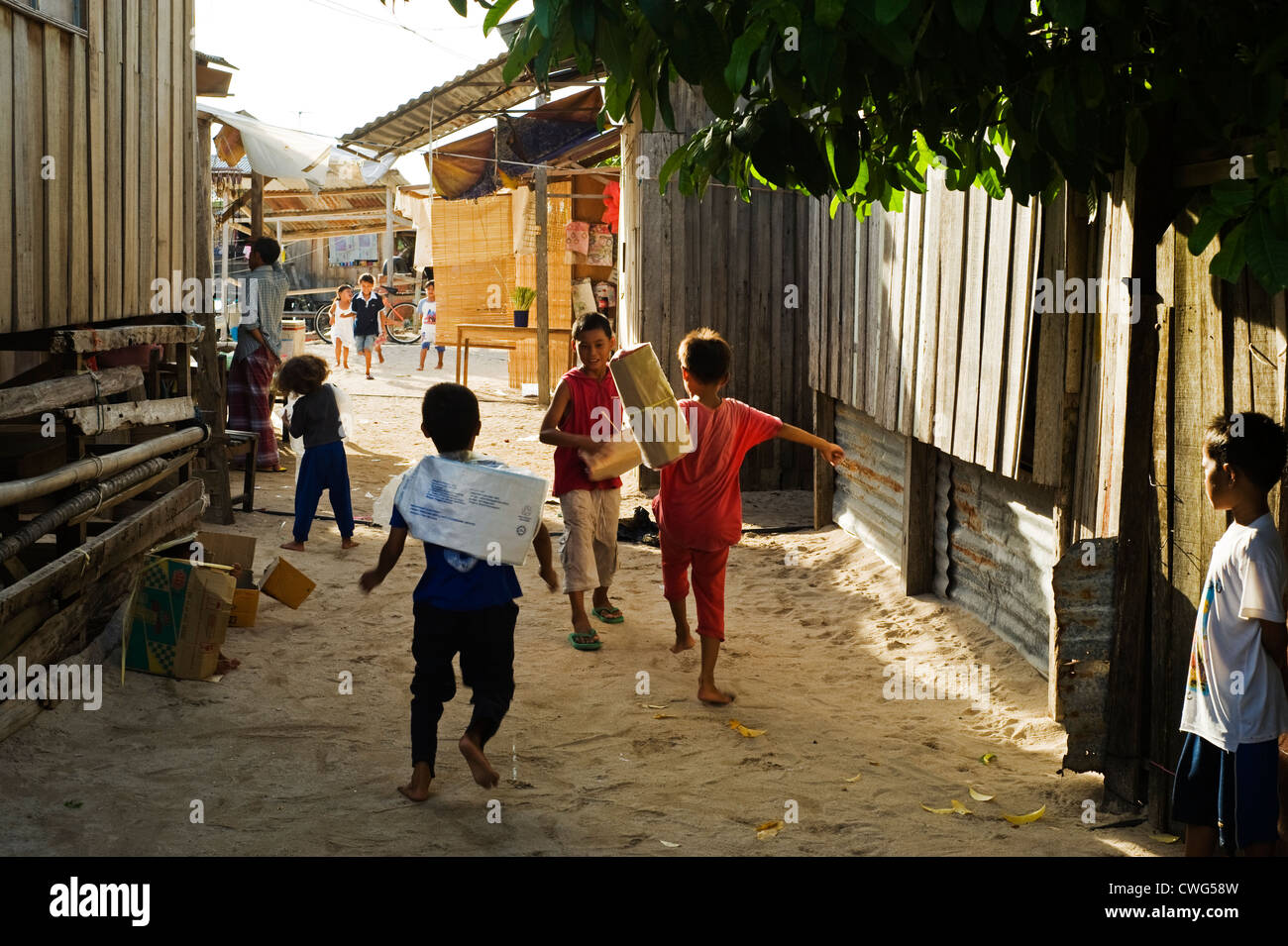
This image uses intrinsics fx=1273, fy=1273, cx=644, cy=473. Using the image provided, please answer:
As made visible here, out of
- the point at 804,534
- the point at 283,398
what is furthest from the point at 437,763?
the point at 283,398

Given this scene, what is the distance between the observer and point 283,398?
42.2 feet

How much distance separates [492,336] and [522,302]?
0.70m

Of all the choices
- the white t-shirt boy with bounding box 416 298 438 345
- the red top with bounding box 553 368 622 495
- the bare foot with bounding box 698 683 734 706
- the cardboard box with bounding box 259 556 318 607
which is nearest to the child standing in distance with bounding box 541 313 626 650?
the red top with bounding box 553 368 622 495

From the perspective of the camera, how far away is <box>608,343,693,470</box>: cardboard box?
5.91m

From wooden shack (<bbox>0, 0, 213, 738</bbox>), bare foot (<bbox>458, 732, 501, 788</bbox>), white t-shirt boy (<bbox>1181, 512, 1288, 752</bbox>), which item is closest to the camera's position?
white t-shirt boy (<bbox>1181, 512, 1288, 752</bbox>)

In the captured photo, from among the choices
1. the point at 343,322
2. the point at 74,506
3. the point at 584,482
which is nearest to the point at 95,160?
the point at 74,506

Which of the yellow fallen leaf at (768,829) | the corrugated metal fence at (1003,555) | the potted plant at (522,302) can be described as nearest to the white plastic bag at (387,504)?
the yellow fallen leaf at (768,829)

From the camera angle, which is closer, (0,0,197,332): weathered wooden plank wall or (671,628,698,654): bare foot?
(0,0,197,332): weathered wooden plank wall

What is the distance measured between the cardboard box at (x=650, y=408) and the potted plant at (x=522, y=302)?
1160cm

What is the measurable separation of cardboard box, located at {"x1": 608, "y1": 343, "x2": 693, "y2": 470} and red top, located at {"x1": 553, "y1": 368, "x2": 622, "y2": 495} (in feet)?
0.79

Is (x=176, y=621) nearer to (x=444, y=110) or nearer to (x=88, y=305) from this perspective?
(x=88, y=305)

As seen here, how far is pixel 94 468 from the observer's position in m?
6.03

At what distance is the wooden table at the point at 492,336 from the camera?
684 inches

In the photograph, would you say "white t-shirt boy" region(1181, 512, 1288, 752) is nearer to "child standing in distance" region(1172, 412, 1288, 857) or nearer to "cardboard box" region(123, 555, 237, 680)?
"child standing in distance" region(1172, 412, 1288, 857)
